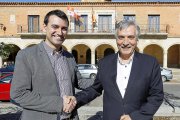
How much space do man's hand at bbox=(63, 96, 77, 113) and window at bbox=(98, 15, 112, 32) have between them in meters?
30.8

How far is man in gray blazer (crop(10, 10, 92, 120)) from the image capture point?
2.95 meters

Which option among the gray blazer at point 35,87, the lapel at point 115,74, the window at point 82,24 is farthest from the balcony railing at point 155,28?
the gray blazer at point 35,87

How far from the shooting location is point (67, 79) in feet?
10.5

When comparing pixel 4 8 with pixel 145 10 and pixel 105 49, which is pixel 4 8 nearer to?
pixel 105 49

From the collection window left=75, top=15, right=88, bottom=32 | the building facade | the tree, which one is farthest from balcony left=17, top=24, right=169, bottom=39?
the tree

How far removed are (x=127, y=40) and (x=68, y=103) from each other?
84cm

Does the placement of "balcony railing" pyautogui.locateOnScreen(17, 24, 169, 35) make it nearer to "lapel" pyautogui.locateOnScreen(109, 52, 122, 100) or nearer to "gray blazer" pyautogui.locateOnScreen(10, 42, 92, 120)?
"lapel" pyautogui.locateOnScreen(109, 52, 122, 100)

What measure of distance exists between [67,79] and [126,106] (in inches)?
25.3

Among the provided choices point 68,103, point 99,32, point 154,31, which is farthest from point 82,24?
point 68,103

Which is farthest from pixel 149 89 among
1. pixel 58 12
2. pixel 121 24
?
pixel 58 12

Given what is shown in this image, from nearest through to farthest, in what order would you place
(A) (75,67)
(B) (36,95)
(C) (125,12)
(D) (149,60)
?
(B) (36,95)
(D) (149,60)
(A) (75,67)
(C) (125,12)

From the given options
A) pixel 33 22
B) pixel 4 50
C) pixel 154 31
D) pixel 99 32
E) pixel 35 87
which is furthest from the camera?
pixel 33 22

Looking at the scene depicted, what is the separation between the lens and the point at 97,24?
34031mm

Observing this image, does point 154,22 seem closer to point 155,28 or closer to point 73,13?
point 155,28
